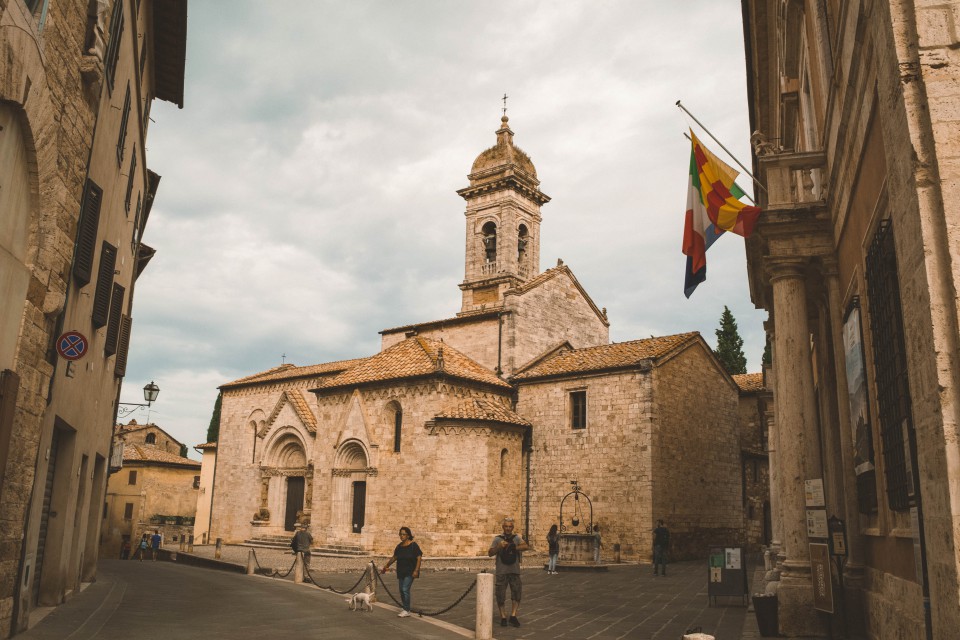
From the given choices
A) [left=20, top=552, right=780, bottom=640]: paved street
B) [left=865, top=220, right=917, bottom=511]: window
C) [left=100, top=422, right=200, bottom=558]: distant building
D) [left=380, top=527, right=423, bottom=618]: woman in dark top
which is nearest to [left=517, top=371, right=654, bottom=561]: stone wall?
[left=20, top=552, right=780, bottom=640]: paved street

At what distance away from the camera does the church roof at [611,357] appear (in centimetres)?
2591

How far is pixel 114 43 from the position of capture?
396 inches

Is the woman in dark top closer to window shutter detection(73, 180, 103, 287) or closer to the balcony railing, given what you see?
window shutter detection(73, 180, 103, 287)

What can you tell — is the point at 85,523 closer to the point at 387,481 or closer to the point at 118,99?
the point at 118,99

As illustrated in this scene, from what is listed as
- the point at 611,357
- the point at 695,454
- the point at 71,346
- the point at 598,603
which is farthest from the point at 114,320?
the point at 695,454

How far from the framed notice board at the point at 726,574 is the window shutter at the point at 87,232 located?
1100 cm

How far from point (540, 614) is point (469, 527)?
42.8 ft

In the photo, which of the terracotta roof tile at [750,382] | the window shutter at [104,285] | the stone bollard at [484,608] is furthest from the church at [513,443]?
the stone bollard at [484,608]

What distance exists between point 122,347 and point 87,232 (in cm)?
703

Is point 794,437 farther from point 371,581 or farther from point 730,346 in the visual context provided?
point 730,346

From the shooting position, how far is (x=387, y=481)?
25891 mm

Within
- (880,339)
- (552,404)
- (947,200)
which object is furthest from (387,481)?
(947,200)

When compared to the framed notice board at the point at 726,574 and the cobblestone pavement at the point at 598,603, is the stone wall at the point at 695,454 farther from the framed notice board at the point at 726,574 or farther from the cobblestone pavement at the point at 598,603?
the framed notice board at the point at 726,574

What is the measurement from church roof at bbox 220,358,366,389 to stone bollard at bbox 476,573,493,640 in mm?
25713
